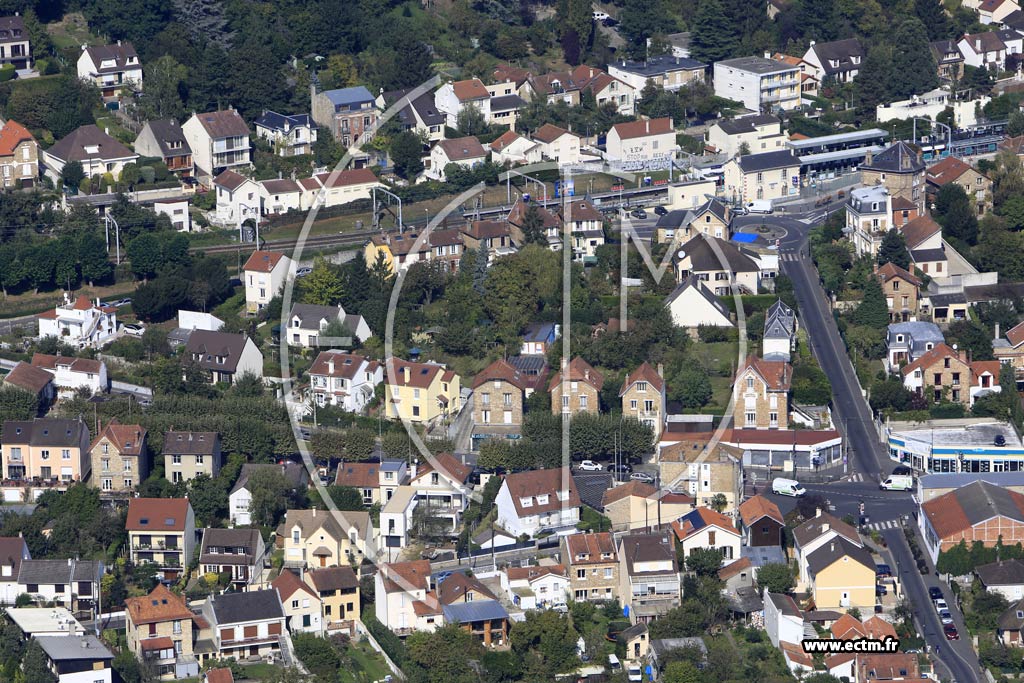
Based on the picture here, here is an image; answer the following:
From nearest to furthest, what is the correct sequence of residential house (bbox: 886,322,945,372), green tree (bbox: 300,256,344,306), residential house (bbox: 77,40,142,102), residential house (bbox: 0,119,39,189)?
residential house (bbox: 886,322,945,372)
green tree (bbox: 300,256,344,306)
residential house (bbox: 0,119,39,189)
residential house (bbox: 77,40,142,102)

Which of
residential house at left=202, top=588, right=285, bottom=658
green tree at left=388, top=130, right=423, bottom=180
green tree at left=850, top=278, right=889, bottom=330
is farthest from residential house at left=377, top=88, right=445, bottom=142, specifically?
residential house at left=202, top=588, right=285, bottom=658

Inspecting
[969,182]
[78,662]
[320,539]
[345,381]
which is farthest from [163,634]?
[969,182]

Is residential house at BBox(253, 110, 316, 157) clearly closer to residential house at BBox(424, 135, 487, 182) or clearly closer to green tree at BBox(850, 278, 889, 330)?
residential house at BBox(424, 135, 487, 182)

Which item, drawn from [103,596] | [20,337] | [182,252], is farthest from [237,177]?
[103,596]

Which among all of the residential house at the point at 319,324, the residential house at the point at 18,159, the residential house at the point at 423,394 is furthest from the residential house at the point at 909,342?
the residential house at the point at 18,159

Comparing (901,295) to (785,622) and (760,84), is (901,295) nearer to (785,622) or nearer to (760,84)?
(785,622)

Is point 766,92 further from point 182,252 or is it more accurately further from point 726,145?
point 182,252

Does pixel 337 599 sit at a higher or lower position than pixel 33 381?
lower
